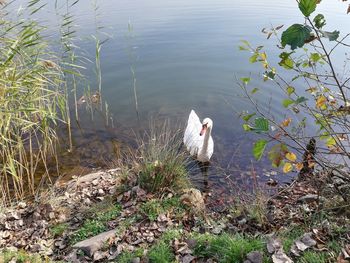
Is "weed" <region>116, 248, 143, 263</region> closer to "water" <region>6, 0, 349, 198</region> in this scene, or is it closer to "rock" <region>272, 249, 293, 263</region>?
"rock" <region>272, 249, 293, 263</region>

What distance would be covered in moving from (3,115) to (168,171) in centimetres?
222

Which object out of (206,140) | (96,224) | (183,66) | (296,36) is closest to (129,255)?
(96,224)

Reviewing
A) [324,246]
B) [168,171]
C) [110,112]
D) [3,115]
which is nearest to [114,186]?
[168,171]

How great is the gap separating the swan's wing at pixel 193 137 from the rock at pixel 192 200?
76.3 inches

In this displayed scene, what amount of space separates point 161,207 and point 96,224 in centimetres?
80

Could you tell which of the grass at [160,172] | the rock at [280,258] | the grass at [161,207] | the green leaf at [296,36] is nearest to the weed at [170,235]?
the grass at [161,207]

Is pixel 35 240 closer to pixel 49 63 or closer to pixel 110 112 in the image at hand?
pixel 49 63

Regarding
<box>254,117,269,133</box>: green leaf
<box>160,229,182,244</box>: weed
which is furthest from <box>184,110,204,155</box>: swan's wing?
<box>254,117,269,133</box>: green leaf

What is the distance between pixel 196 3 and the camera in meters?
16.3

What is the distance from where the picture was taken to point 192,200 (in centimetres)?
451

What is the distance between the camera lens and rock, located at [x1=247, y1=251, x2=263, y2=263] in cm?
271

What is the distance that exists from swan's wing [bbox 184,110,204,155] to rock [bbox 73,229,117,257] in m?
3.12

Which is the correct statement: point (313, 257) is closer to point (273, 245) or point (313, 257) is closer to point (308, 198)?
point (273, 245)

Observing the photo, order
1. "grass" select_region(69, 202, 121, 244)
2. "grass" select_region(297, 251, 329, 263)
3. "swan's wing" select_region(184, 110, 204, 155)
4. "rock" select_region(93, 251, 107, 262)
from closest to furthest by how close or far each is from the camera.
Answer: "grass" select_region(297, 251, 329, 263) < "rock" select_region(93, 251, 107, 262) < "grass" select_region(69, 202, 121, 244) < "swan's wing" select_region(184, 110, 204, 155)
